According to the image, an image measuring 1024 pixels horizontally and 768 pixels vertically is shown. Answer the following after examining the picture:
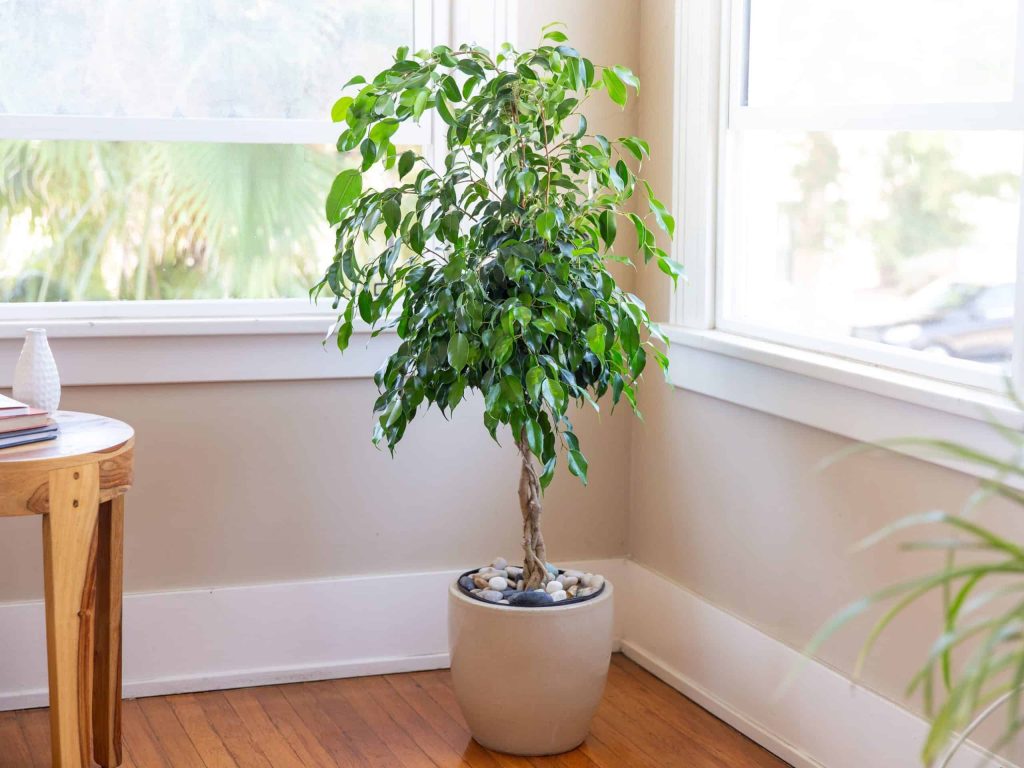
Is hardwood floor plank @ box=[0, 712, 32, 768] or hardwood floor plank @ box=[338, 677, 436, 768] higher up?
hardwood floor plank @ box=[0, 712, 32, 768]

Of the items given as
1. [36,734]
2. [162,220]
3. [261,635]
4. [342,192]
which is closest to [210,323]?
[162,220]

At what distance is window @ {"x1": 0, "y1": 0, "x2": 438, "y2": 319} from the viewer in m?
2.70

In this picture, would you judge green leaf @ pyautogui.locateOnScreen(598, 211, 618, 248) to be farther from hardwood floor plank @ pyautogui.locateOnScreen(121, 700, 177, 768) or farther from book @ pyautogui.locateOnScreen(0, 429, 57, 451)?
hardwood floor plank @ pyautogui.locateOnScreen(121, 700, 177, 768)

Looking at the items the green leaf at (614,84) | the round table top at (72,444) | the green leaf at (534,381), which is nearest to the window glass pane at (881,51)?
the green leaf at (614,84)

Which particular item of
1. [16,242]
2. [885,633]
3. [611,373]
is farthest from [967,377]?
[16,242]

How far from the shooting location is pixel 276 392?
113 inches

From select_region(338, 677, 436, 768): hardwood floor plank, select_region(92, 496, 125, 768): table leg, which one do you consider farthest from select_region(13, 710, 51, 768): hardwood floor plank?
select_region(338, 677, 436, 768): hardwood floor plank

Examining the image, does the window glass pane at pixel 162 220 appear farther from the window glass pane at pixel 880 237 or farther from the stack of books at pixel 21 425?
the window glass pane at pixel 880 237

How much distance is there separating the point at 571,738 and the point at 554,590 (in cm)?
31

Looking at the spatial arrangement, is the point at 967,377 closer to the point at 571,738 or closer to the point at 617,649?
the point at 571,738

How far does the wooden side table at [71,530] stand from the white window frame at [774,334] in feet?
4.12

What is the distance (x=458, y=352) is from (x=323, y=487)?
0.86 meters

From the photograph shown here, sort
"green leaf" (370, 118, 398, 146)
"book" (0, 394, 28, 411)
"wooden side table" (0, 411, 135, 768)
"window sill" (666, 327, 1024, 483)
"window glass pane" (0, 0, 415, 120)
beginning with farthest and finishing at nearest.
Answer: "window glass pane" (0, 0, 415, 120)
"green leaf" (370, 118, 398, 146)
"book" (0, 394, 28, 411)
"wooden side table" (0, 411, 135, 768)
"window sill" (666, 327, 1024, 483)

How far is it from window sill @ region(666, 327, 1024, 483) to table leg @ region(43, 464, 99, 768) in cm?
131
